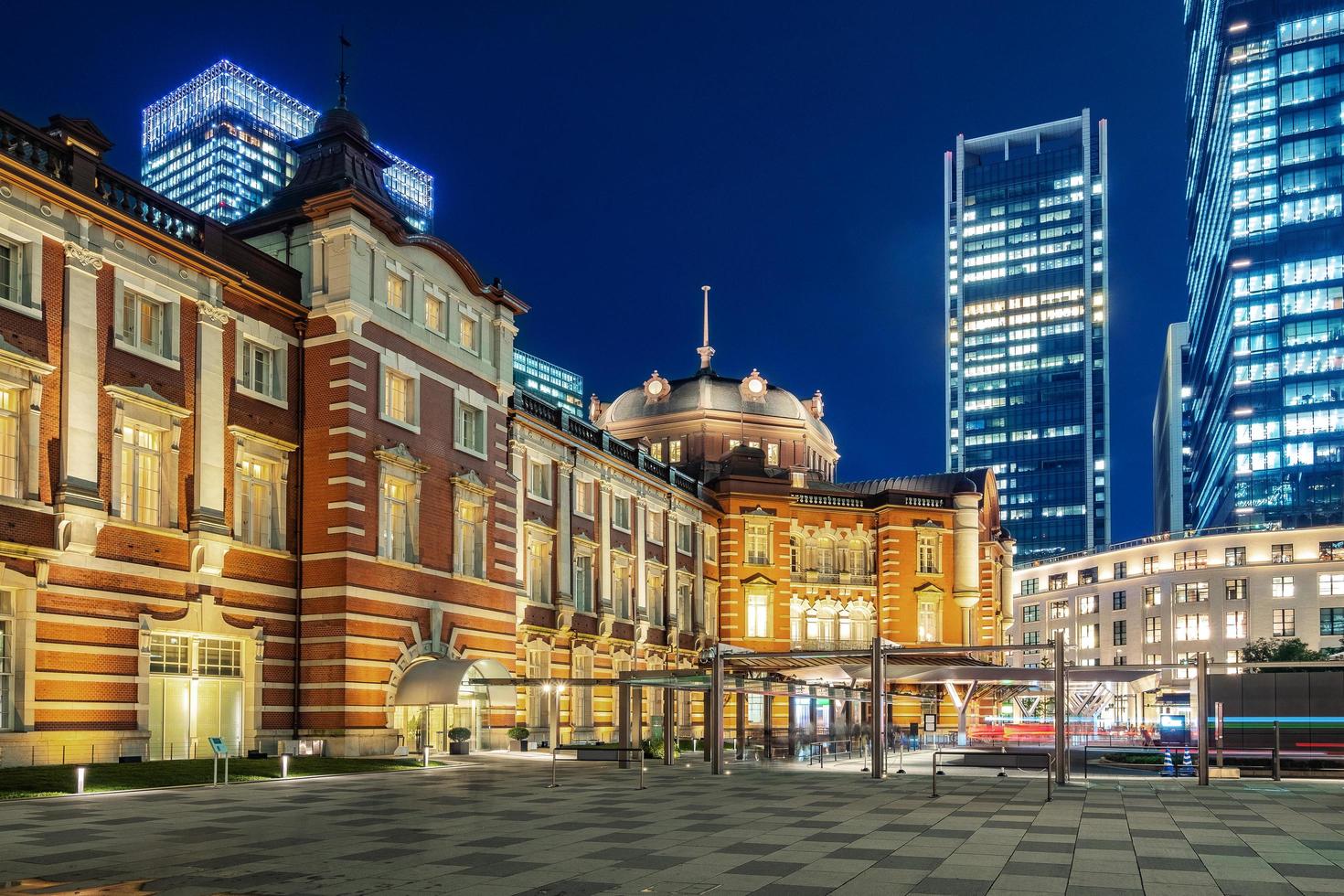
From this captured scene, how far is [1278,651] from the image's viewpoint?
103 metres

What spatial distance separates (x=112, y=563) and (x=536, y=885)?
72.2 ft

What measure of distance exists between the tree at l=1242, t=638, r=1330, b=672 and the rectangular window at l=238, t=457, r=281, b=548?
7652 cm

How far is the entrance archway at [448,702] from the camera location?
40281mm

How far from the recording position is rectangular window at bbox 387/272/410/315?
140 feet

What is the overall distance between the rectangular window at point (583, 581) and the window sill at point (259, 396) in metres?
21.6

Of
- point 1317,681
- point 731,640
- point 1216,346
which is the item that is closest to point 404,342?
point 1317,681

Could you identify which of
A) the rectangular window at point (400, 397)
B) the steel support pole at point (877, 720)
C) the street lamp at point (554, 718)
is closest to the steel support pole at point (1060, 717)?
the steel support pole at point (877, 720)

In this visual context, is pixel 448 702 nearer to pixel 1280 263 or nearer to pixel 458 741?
pixel 458 741

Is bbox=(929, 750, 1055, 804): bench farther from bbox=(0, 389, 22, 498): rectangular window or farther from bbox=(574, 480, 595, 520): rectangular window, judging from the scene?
bbox=(0, 389, 22, 498): rectangular window

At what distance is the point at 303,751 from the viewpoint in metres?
36.3

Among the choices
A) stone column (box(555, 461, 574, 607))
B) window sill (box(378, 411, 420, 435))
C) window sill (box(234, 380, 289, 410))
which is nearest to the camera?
window sill (box(234, 380, 289, 410))

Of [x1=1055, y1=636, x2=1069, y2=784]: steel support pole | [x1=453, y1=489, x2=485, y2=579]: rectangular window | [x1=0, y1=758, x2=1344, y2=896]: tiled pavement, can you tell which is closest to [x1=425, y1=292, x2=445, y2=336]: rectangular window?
[x1=453, y1=489, x2=485, y2=579]: rectangular window

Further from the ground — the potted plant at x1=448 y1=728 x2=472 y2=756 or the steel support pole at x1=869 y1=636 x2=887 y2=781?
the steel support pole at x1=869 y1=636 x2=887 y2=781

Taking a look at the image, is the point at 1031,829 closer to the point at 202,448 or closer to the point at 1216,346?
the point at 202,448
